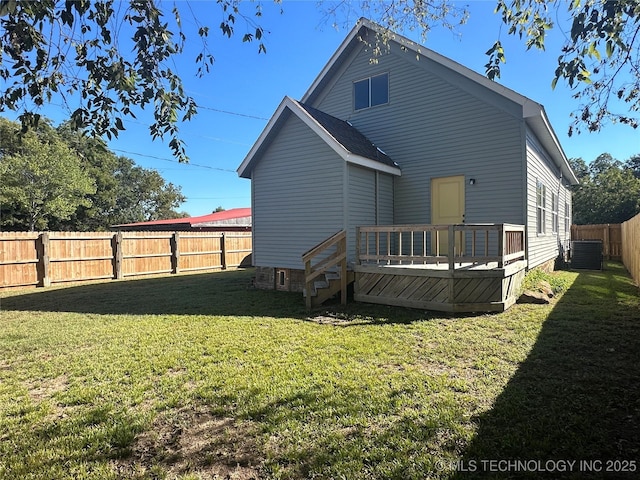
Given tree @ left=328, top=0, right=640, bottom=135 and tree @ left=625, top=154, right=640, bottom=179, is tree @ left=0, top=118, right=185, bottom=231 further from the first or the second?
tree @ left=625, top=154, right=640, bottom=179

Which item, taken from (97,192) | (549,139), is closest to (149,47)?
(549,139)

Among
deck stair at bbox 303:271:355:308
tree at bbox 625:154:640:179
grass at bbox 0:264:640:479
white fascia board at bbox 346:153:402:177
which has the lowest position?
grass at bbox 0:264:640:479

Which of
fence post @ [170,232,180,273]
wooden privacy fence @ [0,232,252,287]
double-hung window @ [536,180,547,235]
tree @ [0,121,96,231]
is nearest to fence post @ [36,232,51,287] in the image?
wooden privacy fence @ [0,232,252,287]

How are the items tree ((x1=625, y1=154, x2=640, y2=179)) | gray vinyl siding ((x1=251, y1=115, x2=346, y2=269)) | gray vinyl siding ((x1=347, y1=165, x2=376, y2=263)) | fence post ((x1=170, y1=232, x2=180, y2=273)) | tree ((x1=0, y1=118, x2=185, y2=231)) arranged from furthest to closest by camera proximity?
tree ((x1=625, y1=154, x2=640, y2=179)) < tree ((x1=0, y1=118, x2=185, y2=231)) < fence post ((x1=170, y1=232, x2=180, y2=273)) < gray vinyl siding ((x1=251, y1=115, x2=346, y2=269)) < gray vinyl siding ((x1=347, y1=165, x2=376, y2=263))

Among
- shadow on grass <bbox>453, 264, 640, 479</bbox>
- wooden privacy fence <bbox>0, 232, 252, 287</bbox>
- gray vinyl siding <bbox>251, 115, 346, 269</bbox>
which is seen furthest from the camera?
wooden privacy fence <bbox>0, 232, 252, 287</bbox>

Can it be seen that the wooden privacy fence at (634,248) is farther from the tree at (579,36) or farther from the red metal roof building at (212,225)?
the red metal roof building at (212,225)

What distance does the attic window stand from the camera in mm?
10305

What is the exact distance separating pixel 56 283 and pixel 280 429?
39.4 ft

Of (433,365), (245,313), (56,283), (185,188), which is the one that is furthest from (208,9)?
(185,188)

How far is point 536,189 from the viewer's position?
9.56 meters

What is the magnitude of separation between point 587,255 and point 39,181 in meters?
32.6

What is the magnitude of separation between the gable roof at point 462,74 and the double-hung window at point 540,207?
1320 mm

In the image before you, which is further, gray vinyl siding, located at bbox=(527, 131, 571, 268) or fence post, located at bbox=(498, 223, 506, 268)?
→ gray vinyl siding, located at bbox=(527, 131, 571, 268)

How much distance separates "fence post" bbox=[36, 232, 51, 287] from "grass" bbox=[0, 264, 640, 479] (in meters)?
5.55
